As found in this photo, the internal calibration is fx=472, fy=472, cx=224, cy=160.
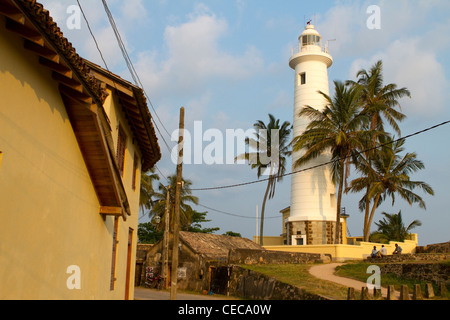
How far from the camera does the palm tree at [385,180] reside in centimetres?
3547

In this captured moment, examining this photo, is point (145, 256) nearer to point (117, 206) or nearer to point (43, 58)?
point (117, 206)

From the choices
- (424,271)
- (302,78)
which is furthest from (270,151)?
(424,271)

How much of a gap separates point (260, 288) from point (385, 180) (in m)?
19.1

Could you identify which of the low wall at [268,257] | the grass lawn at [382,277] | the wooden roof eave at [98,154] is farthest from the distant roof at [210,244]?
the wooden roof eave at [98,154]

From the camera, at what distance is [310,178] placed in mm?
35500

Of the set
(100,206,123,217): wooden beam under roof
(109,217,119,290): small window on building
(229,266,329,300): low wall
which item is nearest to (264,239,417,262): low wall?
(229,266,329,300): low wall

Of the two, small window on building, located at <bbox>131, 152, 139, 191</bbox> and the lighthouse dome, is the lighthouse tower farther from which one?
small window on building, located at <bbox>131, 152, 139, 191</bbox>

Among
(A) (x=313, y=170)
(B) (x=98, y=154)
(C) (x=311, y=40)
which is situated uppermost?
(C) (x=311, y=40)

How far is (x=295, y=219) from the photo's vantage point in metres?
35.4

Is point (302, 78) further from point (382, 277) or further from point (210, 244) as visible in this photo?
point (382, 277)

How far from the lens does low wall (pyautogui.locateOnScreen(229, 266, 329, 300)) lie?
16969 mm

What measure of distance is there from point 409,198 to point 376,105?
25.9ft

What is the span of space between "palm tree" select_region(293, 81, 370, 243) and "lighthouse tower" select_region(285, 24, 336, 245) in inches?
44.9

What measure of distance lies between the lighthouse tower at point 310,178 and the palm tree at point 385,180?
8.55 ft
